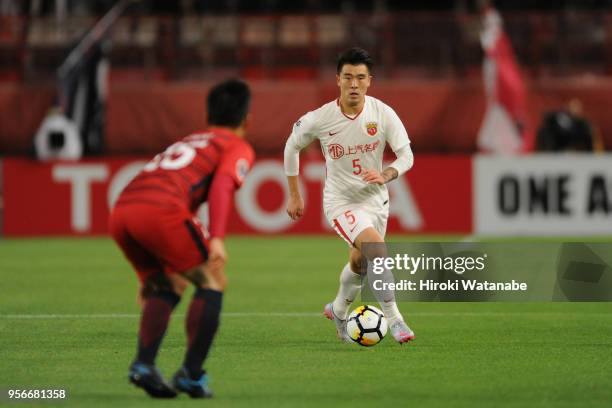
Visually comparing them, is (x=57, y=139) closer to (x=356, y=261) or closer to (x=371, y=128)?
(x=371, y=128)

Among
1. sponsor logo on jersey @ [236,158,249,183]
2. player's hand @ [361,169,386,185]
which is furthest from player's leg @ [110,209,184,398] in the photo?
player's hand @ [361,169,386,185]

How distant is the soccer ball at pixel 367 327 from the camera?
8.50m

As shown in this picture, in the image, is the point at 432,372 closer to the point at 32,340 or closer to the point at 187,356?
the point at 187,356

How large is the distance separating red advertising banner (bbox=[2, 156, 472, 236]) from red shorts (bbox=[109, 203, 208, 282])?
1349 centimetres

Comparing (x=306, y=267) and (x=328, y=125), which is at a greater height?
(x=328, y=125)

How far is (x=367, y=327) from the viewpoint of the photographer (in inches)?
335

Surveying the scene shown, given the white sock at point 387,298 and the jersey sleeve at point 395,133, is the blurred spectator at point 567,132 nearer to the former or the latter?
the jersey sleeve at point 395,133

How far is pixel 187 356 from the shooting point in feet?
21.0

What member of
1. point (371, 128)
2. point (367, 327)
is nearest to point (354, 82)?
point (371, 128)

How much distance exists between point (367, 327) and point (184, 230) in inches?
98.9

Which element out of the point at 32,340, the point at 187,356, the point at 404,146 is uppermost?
the point at 404,146

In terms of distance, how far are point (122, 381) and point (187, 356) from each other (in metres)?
0.88

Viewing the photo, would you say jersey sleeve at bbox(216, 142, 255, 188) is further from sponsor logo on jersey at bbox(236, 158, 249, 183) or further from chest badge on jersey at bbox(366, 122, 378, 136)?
chest badge on jersey at bbox(366, 122, 378, 136)

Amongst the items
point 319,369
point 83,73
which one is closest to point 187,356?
point 319,369
